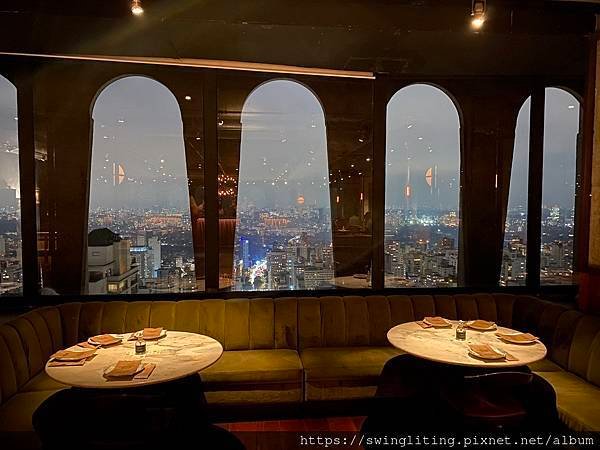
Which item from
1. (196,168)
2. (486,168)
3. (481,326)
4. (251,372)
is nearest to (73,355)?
(251,372)

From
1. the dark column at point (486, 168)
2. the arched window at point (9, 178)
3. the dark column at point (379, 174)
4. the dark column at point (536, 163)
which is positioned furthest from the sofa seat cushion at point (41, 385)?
the dark column at point (536, 163)

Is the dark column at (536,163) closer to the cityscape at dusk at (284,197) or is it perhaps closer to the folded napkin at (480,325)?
the cityscape at dusk at (284,197)

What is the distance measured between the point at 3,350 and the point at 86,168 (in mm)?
2043

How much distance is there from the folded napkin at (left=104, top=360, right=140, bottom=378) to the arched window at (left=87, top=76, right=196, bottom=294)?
187 cm

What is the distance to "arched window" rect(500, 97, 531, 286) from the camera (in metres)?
4.80

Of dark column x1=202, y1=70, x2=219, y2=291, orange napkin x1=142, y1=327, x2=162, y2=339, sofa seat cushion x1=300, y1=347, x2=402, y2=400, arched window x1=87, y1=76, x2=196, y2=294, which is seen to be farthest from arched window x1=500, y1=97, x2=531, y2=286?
orange napkin x1=142, y1=327, x2=162, y2=339

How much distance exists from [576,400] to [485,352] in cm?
83

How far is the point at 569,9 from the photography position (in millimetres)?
3898

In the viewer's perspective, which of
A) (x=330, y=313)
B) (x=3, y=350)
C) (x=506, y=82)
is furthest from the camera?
(x=506, y=82)

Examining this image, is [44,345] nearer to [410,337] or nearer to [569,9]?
[410,337]

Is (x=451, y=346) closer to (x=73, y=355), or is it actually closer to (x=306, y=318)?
(x=306, y=318)

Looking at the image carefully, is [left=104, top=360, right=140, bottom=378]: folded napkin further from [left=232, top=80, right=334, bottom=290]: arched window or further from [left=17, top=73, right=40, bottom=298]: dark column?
[left=17, top=73, right=40, bottom=298]: dark column

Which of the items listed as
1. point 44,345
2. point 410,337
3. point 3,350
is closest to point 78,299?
point 44,345

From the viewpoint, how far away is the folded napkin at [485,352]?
2658 mm
